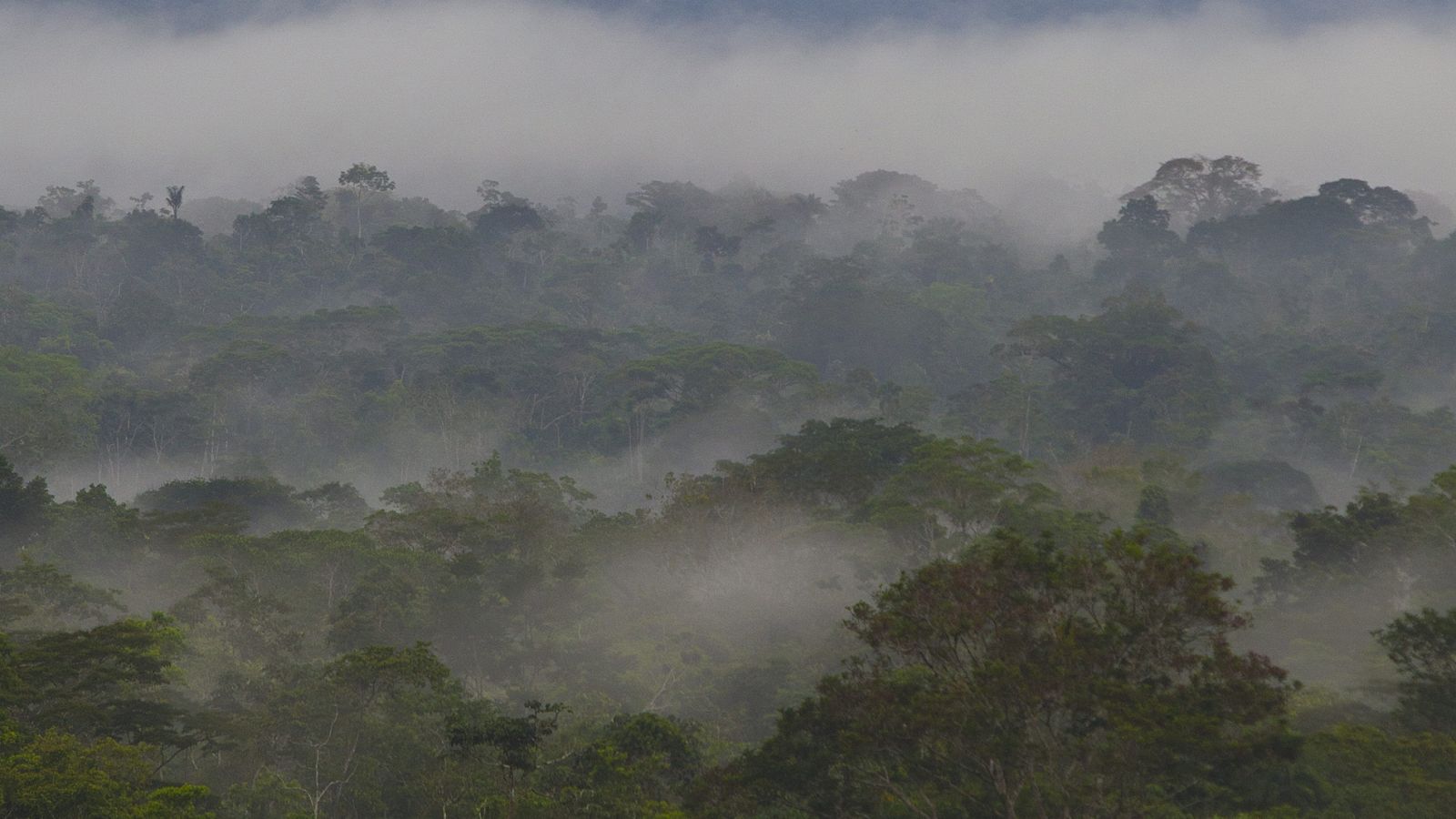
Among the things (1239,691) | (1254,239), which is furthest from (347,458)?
(1254,239)

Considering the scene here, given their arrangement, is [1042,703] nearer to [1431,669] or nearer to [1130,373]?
[1431,669]

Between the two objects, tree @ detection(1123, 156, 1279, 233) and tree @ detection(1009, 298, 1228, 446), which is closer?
tree @ detection(1009, 298, 1228, 446)

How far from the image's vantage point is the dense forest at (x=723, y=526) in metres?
16.2

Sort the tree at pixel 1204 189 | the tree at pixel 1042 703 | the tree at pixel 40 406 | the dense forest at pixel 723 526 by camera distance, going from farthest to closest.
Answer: the tree at pixel 1204 189 < the tree at pixel 40 406 < the dense forest at pixel 723 526 < the tree at pixel 1042 703

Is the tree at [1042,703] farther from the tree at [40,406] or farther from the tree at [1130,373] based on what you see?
the tree at [1130,373]

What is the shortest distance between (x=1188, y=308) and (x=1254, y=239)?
926cm

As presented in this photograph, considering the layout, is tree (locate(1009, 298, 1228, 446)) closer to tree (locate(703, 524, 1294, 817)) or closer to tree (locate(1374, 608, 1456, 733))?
tree (locate(1374, 608, 1456, 733))

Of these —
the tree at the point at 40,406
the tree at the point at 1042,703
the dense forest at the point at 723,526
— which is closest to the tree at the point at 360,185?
the dense forest at the point at 723,526

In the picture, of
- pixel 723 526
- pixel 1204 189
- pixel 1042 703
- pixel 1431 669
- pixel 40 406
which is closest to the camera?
pixel 1042 703

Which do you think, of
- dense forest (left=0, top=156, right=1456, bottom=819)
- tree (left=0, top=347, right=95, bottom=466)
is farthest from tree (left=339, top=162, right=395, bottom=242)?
tree (left=0, top=347, right=95, bottom=466)

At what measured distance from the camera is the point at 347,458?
58.4 metres

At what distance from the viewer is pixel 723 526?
37969mm

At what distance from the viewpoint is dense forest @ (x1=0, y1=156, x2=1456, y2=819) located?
16.2 m

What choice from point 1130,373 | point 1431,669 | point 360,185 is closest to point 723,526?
point 1431,669
